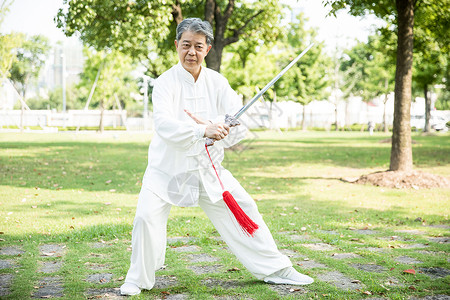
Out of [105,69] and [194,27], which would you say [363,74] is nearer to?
[105,69]

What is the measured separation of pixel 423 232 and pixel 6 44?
2786 cm

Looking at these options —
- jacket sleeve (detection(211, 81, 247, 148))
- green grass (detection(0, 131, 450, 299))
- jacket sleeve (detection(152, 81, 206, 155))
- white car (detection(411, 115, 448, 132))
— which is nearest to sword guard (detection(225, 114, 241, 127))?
jacket sleeve (detection(211, 81, 247, 148))

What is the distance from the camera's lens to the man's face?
3.66 meters

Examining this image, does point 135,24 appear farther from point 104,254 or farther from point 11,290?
point 11,290

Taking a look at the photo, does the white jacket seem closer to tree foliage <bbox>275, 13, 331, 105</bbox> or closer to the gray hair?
the gray hair

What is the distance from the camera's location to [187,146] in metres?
3.50

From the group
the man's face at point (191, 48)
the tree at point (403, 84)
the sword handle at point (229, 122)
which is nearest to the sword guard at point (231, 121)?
the sword handle at point (229, 122)

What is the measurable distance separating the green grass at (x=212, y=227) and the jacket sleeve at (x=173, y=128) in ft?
4.20

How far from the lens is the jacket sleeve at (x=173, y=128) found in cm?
345

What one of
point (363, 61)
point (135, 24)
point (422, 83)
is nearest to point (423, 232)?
point (135, 24)

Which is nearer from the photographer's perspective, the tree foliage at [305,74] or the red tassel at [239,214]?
the red tassel at [239,214]

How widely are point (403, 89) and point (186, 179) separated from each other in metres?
8.26

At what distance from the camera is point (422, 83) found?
2998cm

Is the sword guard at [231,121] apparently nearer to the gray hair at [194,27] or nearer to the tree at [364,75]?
the gray hair at [194,27]
